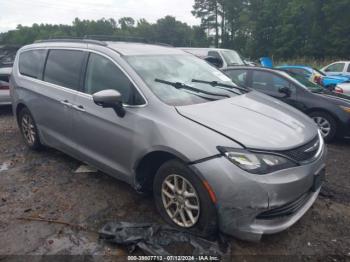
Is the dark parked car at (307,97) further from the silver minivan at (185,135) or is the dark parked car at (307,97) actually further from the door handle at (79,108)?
the door handle at (79,108)

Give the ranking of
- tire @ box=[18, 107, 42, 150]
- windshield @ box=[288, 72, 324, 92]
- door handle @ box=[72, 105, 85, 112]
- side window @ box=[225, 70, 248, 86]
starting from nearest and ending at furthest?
door handle @ box=[72, 105, 85, 112] < tire @ box=[18, 107, 42, 150] < windshield @ box=[288, 72, 324, 92] < side window @ box=[225, 70, 248, 86]

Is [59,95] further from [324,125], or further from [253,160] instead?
[324,125]

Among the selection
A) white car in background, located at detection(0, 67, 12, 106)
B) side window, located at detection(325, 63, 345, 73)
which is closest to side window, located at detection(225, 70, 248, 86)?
white car in background, located at detection(0, 67, 12, 106)

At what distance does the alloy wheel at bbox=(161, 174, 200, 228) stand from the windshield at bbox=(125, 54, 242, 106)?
0.78m

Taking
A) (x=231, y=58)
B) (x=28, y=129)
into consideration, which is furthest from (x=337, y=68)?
(x=28, y=129)

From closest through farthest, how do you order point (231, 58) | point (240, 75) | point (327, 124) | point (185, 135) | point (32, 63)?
point (185, 135)
point (32, 63)
point (327, 124)
point (240, 75)
point (231, 58)

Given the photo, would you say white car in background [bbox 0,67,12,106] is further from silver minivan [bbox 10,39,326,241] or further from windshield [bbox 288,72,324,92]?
windshield [bbox 288,72,324,92]

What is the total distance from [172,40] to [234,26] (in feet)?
75.6

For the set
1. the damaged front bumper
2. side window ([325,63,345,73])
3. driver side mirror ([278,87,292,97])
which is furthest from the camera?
side window ([325,63,345,73])

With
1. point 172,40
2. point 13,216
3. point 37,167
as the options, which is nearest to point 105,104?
point 13,216

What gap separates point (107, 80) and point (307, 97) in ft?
14.1

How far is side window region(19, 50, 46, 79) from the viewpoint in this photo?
16.0 ft

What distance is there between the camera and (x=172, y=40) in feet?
279

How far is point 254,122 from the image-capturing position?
10.2 ft
